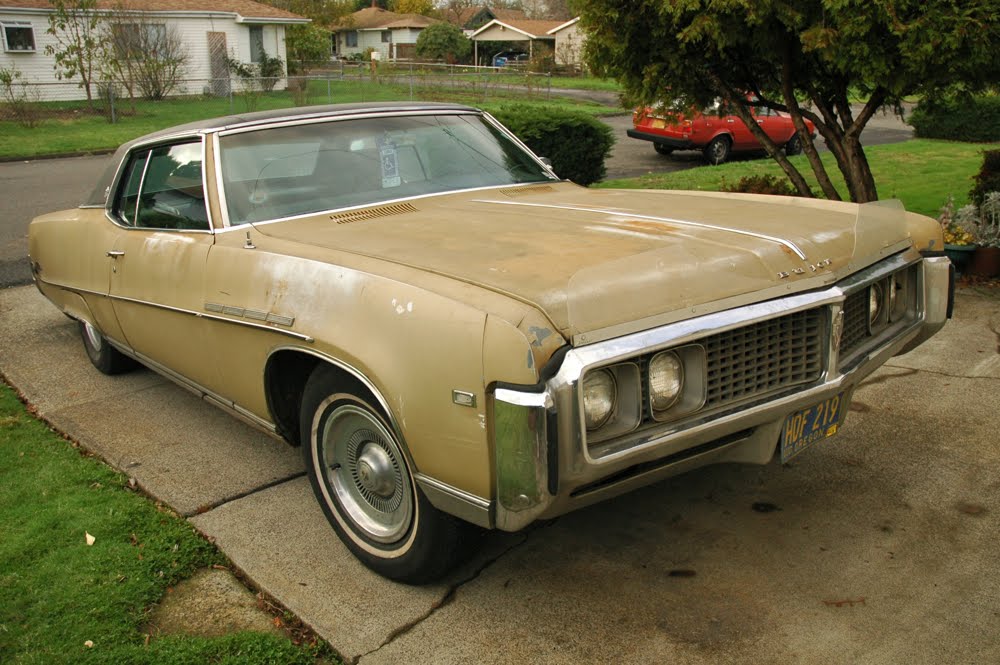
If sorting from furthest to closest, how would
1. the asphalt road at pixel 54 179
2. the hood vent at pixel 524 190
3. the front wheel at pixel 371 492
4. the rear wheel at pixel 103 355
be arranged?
the asphalt road at pixel 54 179, the rear wheel at pixel 103 355, the hood vent at pixel 524 190, the front wheel at pixel 371 492

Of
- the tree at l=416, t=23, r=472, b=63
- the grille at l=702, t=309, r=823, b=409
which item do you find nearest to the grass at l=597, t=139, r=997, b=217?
the grille at l=702, t=309, r=823, b=409

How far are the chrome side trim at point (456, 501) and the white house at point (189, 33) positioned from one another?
28505 mm

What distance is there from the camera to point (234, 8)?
34719 millimetres

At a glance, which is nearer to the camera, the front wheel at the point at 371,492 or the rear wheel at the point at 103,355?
the front wheel at the point at 371,492

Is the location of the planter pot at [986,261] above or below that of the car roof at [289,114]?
below

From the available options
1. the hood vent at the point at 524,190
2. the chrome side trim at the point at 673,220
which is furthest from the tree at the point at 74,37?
the chrome side trim at the point at 673,220

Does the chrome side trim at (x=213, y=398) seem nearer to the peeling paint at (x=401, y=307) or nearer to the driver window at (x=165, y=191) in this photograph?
the driver window at (x=165, y=191)

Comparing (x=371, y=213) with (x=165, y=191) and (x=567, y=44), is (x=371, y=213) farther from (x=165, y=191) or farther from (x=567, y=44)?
(x=567, y=44)

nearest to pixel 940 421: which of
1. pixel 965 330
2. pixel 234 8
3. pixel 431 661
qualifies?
pixel 965 330

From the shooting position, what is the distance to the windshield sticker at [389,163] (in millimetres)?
4316

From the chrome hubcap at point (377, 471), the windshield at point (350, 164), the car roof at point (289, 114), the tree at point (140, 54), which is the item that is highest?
the tree at point (140, 54)

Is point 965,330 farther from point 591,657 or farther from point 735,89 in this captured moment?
point 591,657

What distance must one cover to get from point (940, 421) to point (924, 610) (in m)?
1.87

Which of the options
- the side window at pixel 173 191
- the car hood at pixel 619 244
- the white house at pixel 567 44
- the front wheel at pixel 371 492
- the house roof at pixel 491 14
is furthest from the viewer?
the house roof at pixel 491 14
